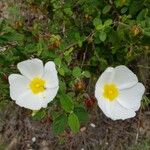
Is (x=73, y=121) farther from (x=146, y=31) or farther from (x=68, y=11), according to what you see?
(x=68, y=11)

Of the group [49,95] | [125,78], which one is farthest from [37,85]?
[125,78]

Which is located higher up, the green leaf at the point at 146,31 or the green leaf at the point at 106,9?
the green leaf at the point at 106,9

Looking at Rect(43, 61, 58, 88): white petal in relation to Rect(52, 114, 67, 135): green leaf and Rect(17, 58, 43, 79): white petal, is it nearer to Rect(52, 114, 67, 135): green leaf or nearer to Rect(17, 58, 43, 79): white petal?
Rect(17, 58, 43, 79): white petal

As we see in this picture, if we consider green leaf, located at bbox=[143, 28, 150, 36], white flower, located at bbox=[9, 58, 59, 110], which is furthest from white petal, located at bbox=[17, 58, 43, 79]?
green leaf, located at bbox=[143, 28, 150, 36]

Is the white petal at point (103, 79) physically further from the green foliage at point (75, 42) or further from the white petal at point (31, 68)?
the white petal at point (31, 68)

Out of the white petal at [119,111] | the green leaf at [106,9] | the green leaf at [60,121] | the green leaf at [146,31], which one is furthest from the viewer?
the green leaf at [106,9]

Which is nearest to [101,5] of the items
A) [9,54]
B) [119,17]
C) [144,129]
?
[119,17]

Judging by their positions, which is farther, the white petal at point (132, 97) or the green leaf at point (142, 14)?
the green leaf at point (142, 14)

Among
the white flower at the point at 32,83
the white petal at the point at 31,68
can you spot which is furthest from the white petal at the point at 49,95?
the white petal at the point at 31,68
